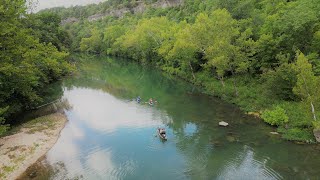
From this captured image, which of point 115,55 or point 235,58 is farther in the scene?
point 115,55

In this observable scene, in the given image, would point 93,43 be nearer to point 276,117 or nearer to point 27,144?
point 27,144

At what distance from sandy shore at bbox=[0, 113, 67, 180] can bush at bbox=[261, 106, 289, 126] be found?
21.4 meters

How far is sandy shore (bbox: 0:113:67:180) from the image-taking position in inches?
971

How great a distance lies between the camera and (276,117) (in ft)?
103

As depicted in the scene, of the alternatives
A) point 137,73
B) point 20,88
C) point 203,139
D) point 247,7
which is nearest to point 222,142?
point 203,139

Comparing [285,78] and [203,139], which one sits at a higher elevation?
[285,78]

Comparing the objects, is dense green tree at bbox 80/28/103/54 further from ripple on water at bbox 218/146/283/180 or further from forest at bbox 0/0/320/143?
ripple on water at bbox 218/146/283/180

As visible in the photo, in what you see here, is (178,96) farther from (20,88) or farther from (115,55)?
(115,55)

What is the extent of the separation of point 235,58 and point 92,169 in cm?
2378

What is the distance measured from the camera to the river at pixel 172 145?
78.6 feet

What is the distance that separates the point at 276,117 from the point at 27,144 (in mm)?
23934

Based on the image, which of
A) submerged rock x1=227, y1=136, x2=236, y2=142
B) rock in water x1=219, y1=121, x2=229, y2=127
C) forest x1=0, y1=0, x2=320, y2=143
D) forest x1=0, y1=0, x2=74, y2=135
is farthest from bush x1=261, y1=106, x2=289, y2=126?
forest x1=0, y1=0, x2=74, y2=135

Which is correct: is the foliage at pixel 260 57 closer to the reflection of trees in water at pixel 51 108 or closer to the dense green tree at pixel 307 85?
the dense green tree at pixel 307 85

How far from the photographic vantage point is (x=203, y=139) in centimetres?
2983
